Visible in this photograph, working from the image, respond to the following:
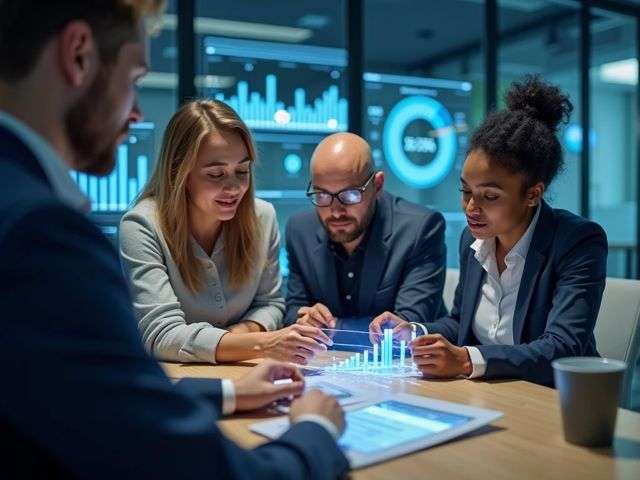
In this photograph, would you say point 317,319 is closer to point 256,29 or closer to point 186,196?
point 186,196

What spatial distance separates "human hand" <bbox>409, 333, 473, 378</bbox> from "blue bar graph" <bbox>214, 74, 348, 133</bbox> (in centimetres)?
304

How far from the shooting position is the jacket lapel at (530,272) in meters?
1.77

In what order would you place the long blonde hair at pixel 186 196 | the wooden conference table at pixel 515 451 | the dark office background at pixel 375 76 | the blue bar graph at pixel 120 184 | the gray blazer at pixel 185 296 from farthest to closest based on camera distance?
the dark office background at pixel 375 76
the blue bar graph at pixel 120 184
the long blonde hair at pixel 186 196
the gray blazer at pixel 185 296
the wooden conference table at pixel 515 451

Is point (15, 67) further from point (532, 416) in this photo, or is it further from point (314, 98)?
point (314, 98)

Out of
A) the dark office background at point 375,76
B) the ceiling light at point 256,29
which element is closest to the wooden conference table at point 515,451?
the dark office background at point 375,76

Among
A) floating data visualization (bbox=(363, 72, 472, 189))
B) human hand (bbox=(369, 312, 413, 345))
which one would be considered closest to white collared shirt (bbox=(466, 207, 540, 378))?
human hand (bbox=(369, 312, 413, 345))

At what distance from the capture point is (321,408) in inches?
39.6

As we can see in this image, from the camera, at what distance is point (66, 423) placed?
25.5 inches

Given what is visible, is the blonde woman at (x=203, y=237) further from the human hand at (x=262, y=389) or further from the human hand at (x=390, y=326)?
the human hand at (x=262, y=389)

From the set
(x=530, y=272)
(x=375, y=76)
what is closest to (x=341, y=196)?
(x=530, y=272)

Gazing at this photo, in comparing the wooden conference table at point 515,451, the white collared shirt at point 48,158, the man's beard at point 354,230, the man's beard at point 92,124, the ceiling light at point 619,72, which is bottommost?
the wooden conference table at point 515,451

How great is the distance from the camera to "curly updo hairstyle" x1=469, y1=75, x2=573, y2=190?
1.82 metres

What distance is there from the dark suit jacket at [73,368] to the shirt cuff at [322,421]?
228mm

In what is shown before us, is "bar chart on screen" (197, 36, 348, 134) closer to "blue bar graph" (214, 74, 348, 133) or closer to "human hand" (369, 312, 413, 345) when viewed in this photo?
"blue bar graph" (214, 74, 348, 133)
